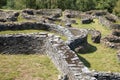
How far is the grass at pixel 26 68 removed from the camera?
23.3 m

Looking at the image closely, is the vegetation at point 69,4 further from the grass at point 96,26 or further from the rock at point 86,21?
the rock at point 86,21

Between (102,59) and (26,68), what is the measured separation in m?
10.0

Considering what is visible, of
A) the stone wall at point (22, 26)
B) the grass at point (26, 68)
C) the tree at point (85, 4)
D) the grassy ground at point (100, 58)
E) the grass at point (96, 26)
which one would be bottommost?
the tree at point (85, 4)

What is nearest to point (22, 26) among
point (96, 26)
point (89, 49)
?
point (89, 49)

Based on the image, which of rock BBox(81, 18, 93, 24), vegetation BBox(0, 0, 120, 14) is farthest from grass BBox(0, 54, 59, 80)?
vegetation BBox(0, 0, 120, 14)

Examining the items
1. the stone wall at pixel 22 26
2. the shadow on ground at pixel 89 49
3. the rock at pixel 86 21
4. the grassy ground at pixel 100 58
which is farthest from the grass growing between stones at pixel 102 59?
the rock at pixel 86 21

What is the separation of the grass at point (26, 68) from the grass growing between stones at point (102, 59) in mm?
5151

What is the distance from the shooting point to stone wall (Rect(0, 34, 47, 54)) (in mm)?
28359

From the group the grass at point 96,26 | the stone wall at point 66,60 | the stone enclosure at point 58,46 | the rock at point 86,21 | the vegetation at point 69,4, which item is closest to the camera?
the stone wall at point 66,60

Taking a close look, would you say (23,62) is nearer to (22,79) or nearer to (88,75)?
(22,79)

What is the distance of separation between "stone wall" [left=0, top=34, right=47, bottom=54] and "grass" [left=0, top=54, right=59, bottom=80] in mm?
515

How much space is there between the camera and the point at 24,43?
1133 inches

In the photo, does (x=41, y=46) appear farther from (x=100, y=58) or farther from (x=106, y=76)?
(x=106, y=76)

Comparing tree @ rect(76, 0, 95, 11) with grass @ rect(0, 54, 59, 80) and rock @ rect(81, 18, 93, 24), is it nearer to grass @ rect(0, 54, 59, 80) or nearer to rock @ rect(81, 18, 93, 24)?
rock @ rect(81, 18, 93, 24)
